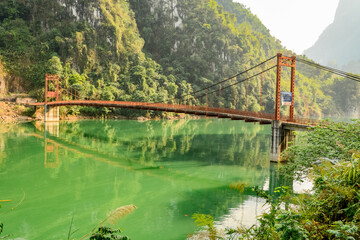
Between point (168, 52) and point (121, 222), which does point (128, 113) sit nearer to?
point (168, 52)

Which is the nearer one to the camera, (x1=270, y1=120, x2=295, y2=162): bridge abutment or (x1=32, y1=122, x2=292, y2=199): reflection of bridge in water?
(x1=32, y1=122, x2=292, y2=199): reflection of bridge in water

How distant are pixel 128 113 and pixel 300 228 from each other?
5288 cm

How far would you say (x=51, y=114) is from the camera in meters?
44.7

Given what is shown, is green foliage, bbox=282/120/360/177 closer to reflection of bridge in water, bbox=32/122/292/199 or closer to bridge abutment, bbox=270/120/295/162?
reflection of bridge in water, bbox=32/122/292/199

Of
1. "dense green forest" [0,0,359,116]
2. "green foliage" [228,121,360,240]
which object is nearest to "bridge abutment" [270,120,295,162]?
"green foliage" [228,121,360,240]

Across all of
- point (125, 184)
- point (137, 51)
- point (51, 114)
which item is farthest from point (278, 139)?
point (137, 51)

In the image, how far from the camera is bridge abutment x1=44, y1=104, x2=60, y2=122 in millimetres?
43775

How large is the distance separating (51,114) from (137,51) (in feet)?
87.7

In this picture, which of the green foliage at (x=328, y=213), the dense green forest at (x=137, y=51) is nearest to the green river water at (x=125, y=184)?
the green foliage at (x=328, y=213)

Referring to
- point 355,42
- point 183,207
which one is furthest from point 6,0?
point 355,42

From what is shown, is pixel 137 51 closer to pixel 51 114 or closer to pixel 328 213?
pixel 51 114

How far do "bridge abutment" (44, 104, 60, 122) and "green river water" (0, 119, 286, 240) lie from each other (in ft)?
54.2

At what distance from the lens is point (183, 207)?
37.8ft

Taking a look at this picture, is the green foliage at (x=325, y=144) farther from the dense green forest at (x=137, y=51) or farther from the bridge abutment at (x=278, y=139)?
the dense green forest at (x=137, y=51)
